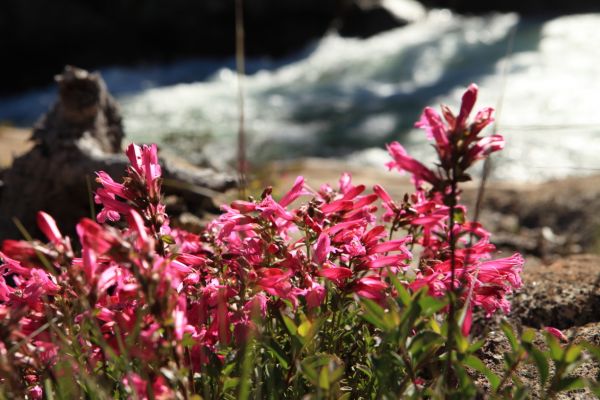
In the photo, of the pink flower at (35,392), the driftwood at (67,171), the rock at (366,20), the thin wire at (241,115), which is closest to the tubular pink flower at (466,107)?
the thin wire at (241,115)

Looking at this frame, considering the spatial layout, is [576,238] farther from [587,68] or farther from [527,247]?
[587,68]

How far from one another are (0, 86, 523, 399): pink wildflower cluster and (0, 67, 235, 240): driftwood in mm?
1834

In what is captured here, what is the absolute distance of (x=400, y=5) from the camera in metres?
19.3

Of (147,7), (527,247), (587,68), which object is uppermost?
(147,7)

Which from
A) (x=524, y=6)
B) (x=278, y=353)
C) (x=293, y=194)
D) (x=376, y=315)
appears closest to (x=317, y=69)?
(x=524, y=6)

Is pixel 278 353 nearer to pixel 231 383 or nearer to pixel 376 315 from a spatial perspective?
pixel 231 383

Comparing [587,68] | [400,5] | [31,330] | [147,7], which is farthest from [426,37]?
[31,330]

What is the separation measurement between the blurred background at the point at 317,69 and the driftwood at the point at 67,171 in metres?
1.70

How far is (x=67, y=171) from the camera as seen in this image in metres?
3.62

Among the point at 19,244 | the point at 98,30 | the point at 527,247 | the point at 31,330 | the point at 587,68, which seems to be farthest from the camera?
the point at 98,30

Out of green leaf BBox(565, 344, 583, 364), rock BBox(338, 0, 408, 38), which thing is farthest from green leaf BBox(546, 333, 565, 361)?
rock BBox(338, 0, 408, 38)

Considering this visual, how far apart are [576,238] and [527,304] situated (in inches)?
102

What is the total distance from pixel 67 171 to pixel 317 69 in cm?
1270

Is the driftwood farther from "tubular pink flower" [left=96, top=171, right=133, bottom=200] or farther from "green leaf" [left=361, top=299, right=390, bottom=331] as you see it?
"green leaf" [left=361, top=299, right=390, bottom=331]
